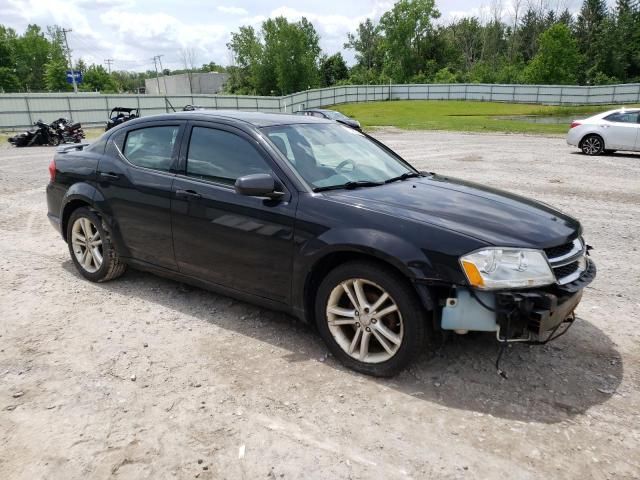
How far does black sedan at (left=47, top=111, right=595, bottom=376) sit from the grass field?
2340 cm

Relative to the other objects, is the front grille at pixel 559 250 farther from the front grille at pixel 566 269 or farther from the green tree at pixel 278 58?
the green tree at pixel 278 58

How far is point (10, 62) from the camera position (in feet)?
245

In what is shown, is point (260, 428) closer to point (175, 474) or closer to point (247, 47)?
point (175, 474)

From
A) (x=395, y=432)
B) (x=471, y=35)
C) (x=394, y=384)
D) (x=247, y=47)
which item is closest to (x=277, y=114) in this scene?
(x=394, y=384)

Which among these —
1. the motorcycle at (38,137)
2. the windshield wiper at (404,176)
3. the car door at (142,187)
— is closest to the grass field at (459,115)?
the motorcycle at (38,137)

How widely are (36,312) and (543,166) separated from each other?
477 inches

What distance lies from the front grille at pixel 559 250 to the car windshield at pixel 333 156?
134 centimetres

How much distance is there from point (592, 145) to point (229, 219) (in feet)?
48.8

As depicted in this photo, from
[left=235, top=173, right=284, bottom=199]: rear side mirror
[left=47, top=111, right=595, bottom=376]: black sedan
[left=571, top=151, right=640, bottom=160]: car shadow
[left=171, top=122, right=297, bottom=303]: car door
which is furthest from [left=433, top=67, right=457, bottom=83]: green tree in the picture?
[left=235, top=173, right=284, bottom=199]: rear side mirror

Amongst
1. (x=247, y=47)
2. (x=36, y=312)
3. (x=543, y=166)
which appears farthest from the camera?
(x=247, y=47)

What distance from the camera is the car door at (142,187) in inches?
169

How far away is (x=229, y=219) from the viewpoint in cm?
382

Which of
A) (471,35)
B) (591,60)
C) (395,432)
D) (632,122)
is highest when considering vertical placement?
(471,35)

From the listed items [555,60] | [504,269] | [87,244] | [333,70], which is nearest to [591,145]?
[504,269]
